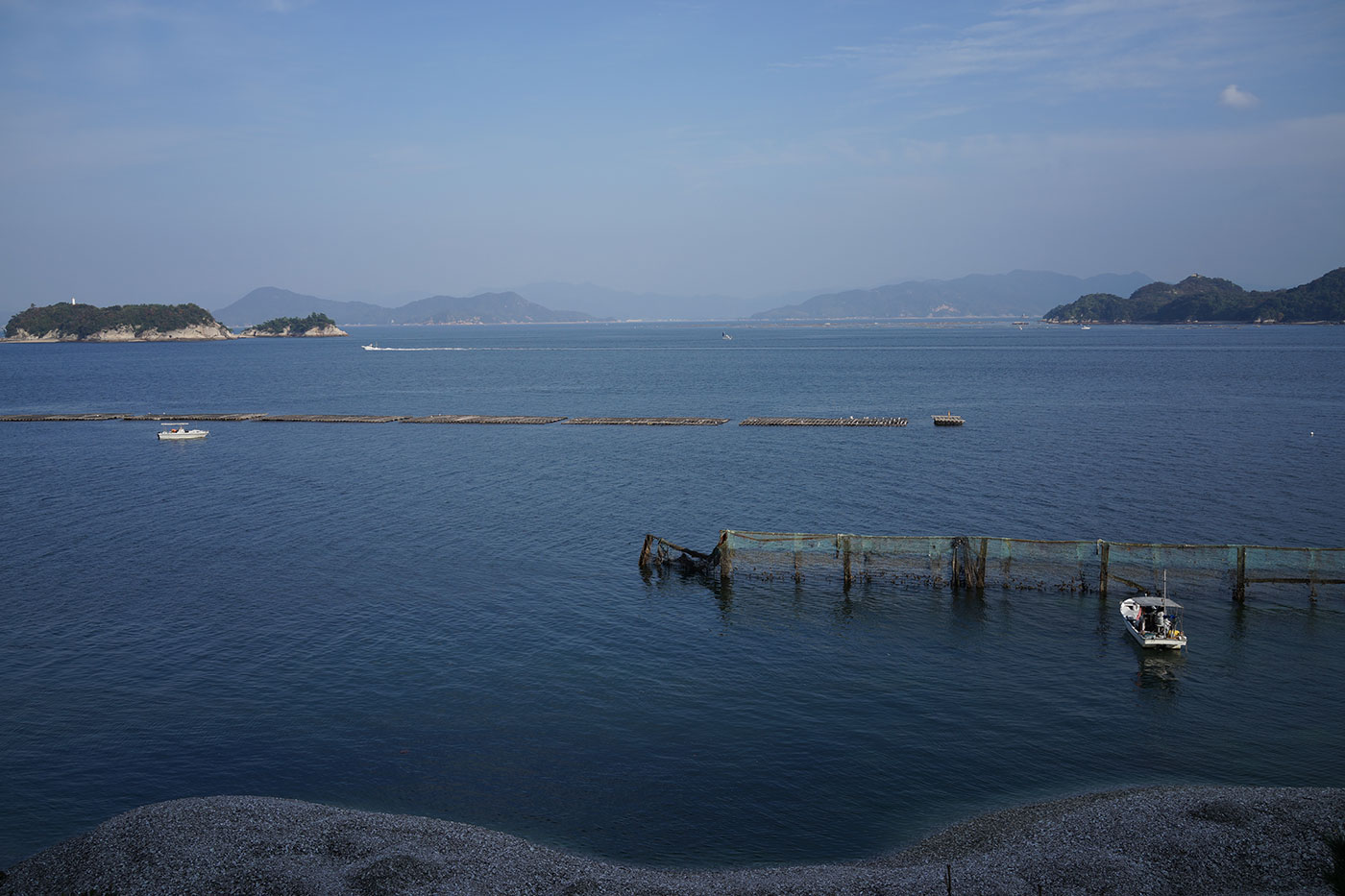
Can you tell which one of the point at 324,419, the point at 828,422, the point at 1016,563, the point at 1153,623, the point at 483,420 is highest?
the point at 324,419

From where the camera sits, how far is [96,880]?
66.3ft

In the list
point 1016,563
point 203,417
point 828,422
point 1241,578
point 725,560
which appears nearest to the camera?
point 1241,578

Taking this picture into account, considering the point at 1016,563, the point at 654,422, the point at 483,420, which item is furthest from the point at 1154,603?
the point at 483,420

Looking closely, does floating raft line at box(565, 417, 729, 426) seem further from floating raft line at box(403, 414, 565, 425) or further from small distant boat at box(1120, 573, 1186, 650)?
small distant boat at box(1120, 573, 1186, 650)

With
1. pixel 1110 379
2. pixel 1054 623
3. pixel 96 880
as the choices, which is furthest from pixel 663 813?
pixel 1110 379

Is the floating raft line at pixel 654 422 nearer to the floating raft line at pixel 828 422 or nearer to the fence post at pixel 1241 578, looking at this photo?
the floating raft line at pixel 828 422

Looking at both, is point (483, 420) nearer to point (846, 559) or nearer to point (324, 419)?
point (324, 419)

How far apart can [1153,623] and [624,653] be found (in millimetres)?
21055

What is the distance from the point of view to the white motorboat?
A: 3425 cm

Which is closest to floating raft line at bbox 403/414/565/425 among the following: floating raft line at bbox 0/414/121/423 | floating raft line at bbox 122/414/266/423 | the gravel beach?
floating raft line at bbox 122/414/266/423

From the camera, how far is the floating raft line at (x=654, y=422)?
99.3 metres

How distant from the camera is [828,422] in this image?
97.2 m

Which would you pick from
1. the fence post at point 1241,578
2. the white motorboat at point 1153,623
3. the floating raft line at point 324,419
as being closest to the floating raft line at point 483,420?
the floating raft line at point 324,419

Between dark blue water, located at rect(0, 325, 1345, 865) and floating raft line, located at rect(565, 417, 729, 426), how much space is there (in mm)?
22064
